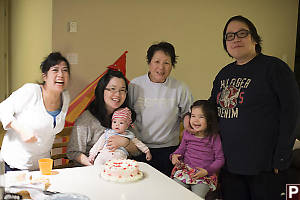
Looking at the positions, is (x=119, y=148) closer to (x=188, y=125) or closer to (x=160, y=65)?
(x=188, y=125)

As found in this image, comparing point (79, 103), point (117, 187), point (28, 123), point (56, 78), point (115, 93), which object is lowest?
point (117, 187)

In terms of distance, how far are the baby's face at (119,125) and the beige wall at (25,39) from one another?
65.0 inches

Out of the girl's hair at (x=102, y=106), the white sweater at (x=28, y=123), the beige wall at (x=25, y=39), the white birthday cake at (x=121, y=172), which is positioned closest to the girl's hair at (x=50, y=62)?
the white sweater at (x=28, y=123)

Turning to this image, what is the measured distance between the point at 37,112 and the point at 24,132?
16cm

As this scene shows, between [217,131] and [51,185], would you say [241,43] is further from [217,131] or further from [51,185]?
[51,185]

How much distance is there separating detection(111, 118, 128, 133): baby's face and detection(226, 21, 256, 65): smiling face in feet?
2.72

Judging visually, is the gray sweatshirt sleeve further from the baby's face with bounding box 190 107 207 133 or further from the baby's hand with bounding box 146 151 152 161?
the baby's face with bounding box 190 107 207 133

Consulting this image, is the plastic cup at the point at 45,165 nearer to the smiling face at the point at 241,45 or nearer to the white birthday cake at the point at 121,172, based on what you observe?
the white birthday cake at the point at 121,172

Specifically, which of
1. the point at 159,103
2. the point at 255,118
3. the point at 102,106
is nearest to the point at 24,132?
the point at 102,106

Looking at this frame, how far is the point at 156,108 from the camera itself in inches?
91.3

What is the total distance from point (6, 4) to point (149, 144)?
2.59 metres

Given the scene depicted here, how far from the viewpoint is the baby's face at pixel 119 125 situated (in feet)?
7.14

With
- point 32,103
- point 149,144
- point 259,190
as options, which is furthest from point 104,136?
point 259,190

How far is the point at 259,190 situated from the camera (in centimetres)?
194
